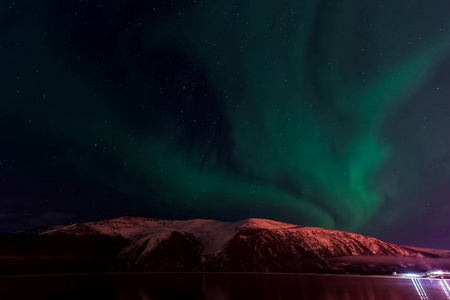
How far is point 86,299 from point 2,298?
17.2m

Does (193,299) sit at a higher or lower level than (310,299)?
lower

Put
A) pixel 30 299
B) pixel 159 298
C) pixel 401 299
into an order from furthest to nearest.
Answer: pixel 401 299, pixel 159 298, pixel 30 299

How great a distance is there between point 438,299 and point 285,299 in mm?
37692

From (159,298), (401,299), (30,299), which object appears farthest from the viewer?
(401,299)

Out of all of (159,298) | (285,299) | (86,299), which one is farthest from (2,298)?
(285,299)

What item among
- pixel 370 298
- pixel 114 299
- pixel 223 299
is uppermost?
pixel 370 298

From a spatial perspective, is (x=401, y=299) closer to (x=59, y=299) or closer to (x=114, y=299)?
(x=114, y=299)

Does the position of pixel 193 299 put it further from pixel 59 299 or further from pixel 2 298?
pixel 2 298

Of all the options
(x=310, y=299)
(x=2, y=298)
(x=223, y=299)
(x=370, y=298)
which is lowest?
(x=2, y=298)

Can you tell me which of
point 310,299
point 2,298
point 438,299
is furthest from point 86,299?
point 438,299

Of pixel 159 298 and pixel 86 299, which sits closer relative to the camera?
pixel 86 299

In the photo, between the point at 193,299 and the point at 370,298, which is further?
the point at 370,298

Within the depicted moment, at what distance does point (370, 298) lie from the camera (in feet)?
239

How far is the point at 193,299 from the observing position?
6166 centimetres
